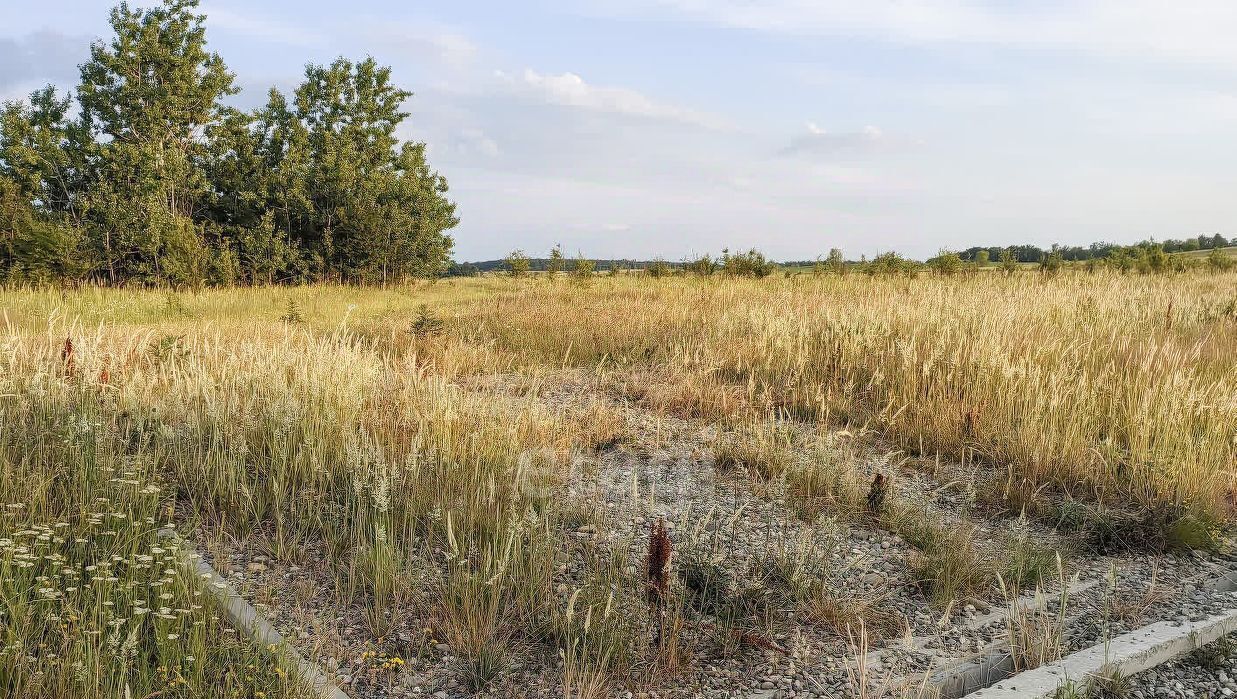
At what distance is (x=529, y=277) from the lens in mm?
25531

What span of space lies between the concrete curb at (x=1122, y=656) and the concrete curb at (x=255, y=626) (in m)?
2.18

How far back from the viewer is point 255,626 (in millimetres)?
2377

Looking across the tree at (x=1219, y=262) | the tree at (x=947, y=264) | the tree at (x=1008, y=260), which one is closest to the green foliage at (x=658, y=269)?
the tree at (x=947, y=264)

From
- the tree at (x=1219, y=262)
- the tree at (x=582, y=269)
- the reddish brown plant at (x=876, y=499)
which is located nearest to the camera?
the reddish brown plant at (x=876, y=499)

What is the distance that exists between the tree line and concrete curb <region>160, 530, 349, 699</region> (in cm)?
2079

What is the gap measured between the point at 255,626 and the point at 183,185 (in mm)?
28124

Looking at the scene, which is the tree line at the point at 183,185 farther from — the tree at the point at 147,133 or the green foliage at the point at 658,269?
the green foliage at the point at 658,269

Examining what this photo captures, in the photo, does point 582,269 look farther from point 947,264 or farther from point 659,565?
point 659,565

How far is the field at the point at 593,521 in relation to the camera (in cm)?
254

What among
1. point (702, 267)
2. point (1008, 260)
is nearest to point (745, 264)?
point (702, 267)

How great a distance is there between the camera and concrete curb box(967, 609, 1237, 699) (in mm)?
2377

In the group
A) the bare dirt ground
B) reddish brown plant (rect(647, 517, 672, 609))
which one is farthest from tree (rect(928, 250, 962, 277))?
reddish brown plant (rect(647, 517, 672, 609))

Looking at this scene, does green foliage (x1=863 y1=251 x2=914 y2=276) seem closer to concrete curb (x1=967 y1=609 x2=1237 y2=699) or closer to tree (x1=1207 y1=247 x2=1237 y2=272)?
tree (x1=1207 y1=247 x2=1237 y2=272)

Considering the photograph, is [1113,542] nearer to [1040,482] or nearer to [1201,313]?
[1040,482]
